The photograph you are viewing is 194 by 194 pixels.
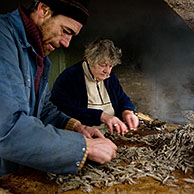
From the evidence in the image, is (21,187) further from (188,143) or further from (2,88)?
(188,143)

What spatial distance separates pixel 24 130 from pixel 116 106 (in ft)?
7.18

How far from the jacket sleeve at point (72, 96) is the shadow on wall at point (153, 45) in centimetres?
478

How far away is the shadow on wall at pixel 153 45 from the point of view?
6.91 metres

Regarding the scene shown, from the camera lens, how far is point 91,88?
2.94 metres

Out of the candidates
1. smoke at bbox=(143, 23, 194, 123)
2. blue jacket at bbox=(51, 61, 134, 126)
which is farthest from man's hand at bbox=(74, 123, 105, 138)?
smoke at bbox=(143, 23, 194, 123)

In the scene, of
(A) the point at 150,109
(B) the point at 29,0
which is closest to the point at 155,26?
(A) the point at 150,109

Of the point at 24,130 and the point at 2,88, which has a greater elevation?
the point at 2,88

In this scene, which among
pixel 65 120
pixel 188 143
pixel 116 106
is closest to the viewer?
pixel 188 143

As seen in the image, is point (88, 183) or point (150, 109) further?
point (150, 109)

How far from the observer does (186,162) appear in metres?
1.42

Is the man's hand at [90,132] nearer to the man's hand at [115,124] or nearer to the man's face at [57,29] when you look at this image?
the man's hand at [115,124]

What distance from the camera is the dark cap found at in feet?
4.20

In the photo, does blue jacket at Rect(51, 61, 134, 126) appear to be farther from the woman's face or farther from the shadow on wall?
the shadow on wall

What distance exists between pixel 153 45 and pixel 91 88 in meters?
5.33
